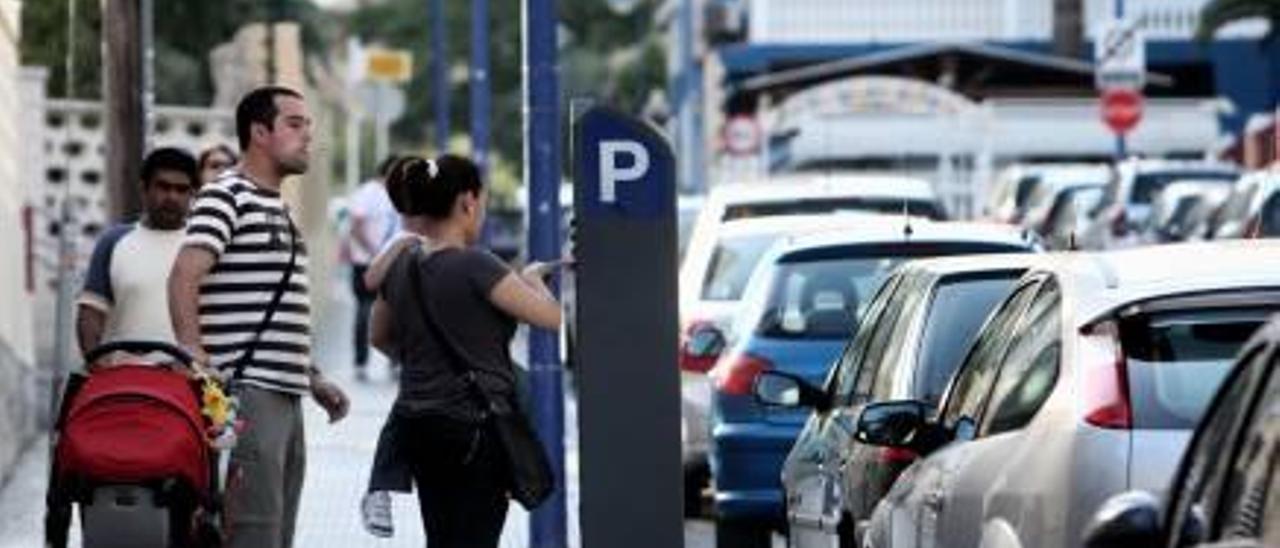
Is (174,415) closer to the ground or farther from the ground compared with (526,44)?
closer to the ground

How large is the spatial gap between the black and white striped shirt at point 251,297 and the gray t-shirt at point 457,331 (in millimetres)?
369

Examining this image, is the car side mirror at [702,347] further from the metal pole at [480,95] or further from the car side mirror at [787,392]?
the metal pole at [480,95]

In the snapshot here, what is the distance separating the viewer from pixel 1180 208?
34688 millimetres

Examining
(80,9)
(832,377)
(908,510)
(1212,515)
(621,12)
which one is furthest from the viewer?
(621,12)

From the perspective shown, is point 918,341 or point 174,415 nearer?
point 174,415

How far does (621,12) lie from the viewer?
310 feet

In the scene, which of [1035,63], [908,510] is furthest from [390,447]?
[1035,63]

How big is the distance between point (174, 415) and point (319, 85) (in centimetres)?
3669

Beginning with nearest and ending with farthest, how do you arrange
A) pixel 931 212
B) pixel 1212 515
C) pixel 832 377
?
pixel 1212 515
pixel 832 377
pixel 931 212

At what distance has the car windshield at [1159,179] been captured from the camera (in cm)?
3872

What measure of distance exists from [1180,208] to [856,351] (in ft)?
73.2

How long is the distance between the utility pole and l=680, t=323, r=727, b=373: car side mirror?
2899 mm

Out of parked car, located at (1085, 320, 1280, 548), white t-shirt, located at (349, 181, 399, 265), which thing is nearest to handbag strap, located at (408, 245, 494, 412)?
parked car, located at (1085, 320, 1280, 548)

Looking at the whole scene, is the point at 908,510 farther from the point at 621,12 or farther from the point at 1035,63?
the point at 621,12
